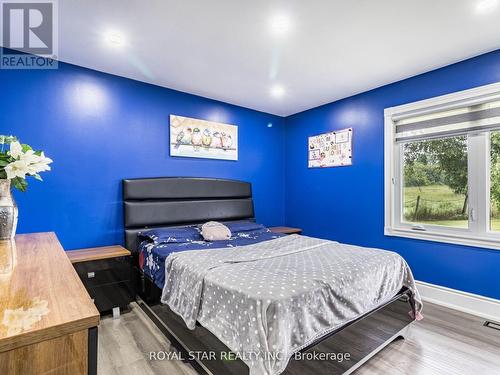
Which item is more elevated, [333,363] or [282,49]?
[282,49]

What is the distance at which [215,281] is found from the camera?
169cm

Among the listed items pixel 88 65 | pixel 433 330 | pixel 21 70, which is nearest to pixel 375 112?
pixel 433 330

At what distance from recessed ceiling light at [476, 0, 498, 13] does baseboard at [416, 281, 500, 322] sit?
2619mm

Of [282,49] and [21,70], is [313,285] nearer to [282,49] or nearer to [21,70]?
[282,49]

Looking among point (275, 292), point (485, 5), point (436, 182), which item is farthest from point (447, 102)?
point (275, 292)

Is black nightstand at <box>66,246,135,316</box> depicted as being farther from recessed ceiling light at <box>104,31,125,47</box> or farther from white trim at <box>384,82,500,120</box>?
white trim at <box>384,82,500,120</box>

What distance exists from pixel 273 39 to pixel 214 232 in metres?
2.06

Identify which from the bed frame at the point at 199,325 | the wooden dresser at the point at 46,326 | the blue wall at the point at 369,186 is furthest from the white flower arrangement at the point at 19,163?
the blue wall at the point at 369,186

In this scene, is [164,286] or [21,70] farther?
[21,70]

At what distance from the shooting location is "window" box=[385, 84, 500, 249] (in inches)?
106

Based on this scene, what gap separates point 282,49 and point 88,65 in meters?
2.11

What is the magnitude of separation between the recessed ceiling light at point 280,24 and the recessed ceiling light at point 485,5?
1392 millimetres

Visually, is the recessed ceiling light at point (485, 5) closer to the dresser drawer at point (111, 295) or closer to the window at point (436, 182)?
the window at point (436, 182)

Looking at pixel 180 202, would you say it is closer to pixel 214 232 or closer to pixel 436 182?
pixel 214 232
